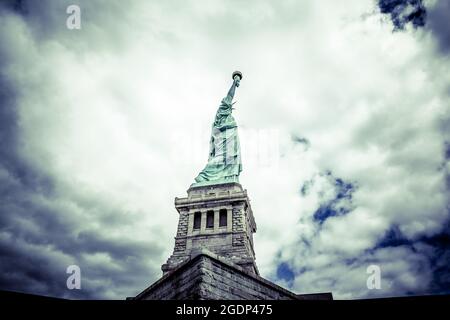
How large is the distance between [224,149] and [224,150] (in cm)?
14

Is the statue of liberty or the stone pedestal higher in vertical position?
the statue of liberty

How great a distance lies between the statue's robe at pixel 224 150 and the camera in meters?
33.3

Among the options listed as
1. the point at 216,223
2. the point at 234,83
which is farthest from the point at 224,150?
the point at 216,223

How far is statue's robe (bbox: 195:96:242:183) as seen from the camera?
109 feet

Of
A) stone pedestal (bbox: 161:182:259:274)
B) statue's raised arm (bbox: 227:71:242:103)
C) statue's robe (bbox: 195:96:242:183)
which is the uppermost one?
statue's raised arm (bbox: 227:71:242:103)

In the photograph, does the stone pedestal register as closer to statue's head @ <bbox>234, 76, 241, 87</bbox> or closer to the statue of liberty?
the statue of liberty

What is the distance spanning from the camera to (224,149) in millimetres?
35375

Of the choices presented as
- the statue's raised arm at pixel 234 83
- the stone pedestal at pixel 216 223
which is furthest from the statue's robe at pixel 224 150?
the stone pedestal at pixel 216 223

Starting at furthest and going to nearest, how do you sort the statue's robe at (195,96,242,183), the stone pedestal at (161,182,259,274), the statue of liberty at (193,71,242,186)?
the statue's robe at (195,96,242,183) < the statue of liberty at (193,71,242,186) < the stone pedestal at (161,182,259,274)

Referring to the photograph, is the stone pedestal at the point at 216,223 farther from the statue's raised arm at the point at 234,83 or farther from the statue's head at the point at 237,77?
the statue's head at the point at 237,77

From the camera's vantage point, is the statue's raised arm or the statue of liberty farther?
the statue's raised arm

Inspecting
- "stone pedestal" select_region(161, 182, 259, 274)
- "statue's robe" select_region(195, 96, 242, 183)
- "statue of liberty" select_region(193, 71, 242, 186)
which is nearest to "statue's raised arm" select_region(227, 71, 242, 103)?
"statue of liberty" select_region(193, 71, 242, 186)

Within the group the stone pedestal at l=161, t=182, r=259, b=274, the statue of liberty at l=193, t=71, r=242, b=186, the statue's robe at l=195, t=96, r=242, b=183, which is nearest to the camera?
the stone pedestal at l=161, t=182, r=259, b=274
